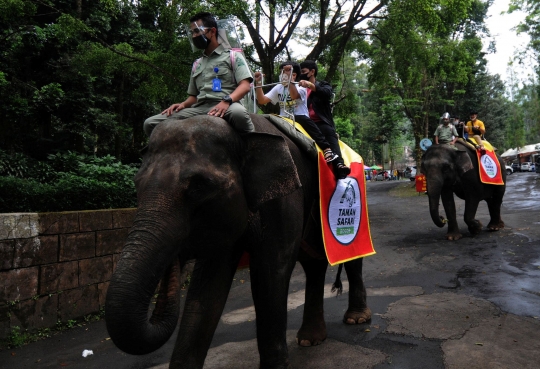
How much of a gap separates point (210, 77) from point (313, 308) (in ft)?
8.21

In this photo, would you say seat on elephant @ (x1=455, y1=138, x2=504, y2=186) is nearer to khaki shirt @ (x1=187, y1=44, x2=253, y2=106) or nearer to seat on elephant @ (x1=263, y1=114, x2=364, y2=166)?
seat on elephant @ (x1=263, y1=114, x2=364, y2=166)

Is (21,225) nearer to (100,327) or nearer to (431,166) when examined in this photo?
(100,327)

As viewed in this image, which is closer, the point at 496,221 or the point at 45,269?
the point at 45,269

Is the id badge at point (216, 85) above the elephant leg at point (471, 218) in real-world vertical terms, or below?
above

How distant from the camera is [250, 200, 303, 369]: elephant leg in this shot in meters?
3.32

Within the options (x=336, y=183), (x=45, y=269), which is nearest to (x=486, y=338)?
(x=336, y=183)

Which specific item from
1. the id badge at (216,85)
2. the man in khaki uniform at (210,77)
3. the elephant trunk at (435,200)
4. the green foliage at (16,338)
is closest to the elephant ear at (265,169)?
the man in khaki uniform at (210,77)

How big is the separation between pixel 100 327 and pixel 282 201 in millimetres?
3630

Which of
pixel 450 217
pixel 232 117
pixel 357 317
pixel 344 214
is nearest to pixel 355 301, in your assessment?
pixel 357 317

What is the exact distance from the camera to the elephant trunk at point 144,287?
235cm

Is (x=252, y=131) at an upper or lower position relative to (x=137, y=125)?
lower

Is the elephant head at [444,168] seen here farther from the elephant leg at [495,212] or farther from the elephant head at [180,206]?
the elephant head at [180,206]

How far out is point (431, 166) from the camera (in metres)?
10.6

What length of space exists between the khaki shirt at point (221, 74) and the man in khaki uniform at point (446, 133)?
8.77m
